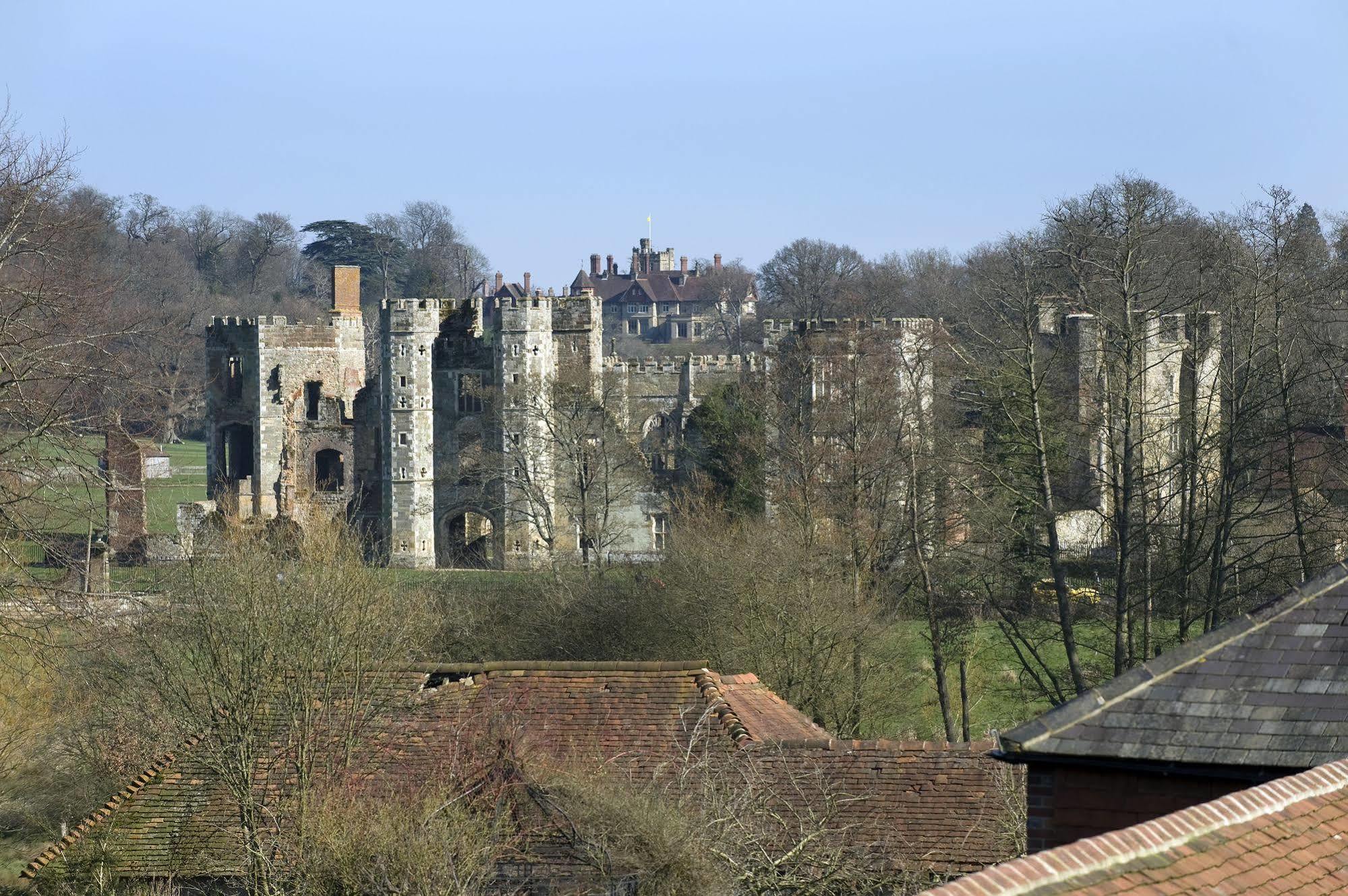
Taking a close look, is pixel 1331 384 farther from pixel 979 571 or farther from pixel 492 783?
pixel 492 783

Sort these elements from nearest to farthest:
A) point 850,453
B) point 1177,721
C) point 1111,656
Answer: point 1177,721
point 1111,656
point 850,453

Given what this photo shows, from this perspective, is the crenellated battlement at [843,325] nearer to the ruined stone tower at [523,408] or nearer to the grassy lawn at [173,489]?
the ruined stone tower at [523,408]

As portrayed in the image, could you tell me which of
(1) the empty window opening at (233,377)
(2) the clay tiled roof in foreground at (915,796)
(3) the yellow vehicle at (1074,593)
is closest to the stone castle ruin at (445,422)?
(1) the empty window opening at (233,377)

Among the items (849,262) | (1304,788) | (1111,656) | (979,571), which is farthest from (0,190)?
(849,262)

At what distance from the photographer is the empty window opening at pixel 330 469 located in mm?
50219

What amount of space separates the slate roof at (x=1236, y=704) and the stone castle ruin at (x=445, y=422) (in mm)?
29120

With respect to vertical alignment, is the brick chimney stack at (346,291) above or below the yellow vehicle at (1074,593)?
above

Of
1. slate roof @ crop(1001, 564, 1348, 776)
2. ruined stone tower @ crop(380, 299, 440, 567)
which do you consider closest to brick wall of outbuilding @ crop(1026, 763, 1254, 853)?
slate roof @ crop(1001, 564, 1348, 776)

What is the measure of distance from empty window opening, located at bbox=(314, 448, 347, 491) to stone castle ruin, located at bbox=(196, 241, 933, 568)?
5cm

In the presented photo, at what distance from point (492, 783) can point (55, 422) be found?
16.1 feet

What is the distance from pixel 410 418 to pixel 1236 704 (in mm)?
39089

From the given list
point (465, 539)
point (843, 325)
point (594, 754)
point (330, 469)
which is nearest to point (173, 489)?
point (330, 469)

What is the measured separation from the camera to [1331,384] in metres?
27.6

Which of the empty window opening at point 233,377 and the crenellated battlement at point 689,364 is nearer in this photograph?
the crenellated battlement at point 689,364
